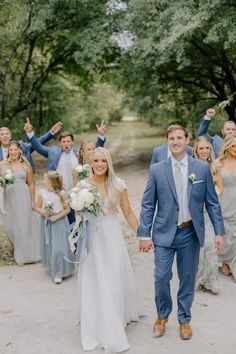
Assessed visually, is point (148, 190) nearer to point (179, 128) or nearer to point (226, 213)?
point (179, 128)

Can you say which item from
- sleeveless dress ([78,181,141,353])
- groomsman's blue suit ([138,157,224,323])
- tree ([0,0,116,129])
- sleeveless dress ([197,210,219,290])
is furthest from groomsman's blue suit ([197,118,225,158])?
tree ([0,0,116,129])

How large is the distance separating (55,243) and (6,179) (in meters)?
1.35

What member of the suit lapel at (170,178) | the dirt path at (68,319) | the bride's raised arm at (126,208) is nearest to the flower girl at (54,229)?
the dirt path at (68,319)

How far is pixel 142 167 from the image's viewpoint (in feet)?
70.6

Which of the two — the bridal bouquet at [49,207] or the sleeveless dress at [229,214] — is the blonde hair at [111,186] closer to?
the bridal bouquet at [49,207]

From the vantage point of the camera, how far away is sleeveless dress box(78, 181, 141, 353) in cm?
500

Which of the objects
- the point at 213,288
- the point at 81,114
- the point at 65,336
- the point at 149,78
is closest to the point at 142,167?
the point at 149,78

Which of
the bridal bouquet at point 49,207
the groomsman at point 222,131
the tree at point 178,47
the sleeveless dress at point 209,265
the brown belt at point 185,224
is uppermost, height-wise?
the tree at point 178,47

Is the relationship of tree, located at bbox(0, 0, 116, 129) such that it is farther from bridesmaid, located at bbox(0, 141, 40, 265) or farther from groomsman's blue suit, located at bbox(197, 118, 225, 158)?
groomsman's blue suit, located at bbox(197, 118, 225, 158)

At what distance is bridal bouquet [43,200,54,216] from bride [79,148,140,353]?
86.7 inches

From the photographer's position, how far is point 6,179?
7859 millimetres

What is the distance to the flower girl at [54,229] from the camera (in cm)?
736

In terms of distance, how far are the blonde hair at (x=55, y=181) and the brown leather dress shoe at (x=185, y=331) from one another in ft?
10.1

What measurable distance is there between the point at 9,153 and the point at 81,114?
36916 millimetres
